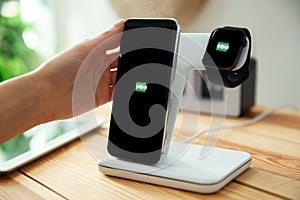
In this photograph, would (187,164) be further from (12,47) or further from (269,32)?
(12,47)

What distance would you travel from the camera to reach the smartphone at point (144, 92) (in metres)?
0.63

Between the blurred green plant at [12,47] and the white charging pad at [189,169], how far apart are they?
3.71 feet

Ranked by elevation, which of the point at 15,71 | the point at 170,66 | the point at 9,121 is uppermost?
the point at 170,66

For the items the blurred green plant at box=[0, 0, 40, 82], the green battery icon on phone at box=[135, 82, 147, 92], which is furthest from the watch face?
the blurred green plant at box=[0, 0, 40, 82]

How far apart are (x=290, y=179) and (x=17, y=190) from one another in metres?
0.44

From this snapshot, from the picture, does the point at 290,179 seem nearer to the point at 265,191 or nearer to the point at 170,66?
the point at 265,191

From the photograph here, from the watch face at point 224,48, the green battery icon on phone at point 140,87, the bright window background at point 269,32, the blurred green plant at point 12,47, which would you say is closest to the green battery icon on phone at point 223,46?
the watch face at point 224,48

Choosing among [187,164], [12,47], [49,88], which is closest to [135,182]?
[187,164]

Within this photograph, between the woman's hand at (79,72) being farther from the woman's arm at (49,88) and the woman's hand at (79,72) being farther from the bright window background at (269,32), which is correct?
the bright window background at (269,32)

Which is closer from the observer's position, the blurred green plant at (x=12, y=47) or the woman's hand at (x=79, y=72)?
the woman's hand at (x=79, y=72)

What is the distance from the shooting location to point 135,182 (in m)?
0.63

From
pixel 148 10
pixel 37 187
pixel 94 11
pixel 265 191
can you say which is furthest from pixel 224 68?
pixel 94 11

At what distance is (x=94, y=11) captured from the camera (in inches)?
61.4

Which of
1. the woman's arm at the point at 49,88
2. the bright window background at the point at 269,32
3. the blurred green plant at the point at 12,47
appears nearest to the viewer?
the woman's arm at the point at 49,88
